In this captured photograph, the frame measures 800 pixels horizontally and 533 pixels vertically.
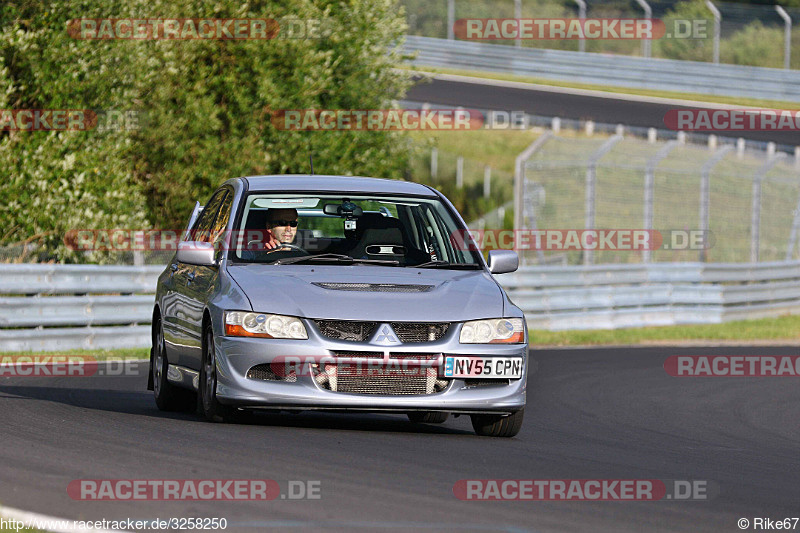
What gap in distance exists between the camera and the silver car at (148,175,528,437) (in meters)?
8.86

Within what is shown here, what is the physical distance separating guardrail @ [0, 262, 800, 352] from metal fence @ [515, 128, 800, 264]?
2.45 ft

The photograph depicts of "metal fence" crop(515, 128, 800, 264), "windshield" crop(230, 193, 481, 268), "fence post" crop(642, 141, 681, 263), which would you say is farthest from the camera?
"metal fence" crop(515, 128, 800, 264)

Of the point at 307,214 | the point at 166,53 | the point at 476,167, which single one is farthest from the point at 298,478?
the point at 476,167

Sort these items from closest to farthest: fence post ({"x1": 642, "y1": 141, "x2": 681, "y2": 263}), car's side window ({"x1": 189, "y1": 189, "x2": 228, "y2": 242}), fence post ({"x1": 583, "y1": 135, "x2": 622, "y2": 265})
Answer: car's side window ({"x1": 189, "y1": 189, "x2": 228, "y2": 242}), fence post ({"x1": 583, "y1": 135, "x2": 622, "y2": 265}), fence post ({"x1": 642, "y1": 141, "x2": 681, "y2": 263})

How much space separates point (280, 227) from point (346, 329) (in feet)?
4.58

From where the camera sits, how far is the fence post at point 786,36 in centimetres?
3600

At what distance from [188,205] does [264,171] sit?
1368mm

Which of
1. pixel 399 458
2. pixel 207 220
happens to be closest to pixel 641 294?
pixel 207 220

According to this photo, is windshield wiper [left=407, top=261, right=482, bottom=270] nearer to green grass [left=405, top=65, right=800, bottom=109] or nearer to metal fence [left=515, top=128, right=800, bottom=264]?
metal fence [left=515, top=128, right=800, bottom=264]

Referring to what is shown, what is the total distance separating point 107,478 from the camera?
23.1ft

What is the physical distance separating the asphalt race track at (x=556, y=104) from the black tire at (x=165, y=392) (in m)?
27.4

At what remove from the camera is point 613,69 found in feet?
141

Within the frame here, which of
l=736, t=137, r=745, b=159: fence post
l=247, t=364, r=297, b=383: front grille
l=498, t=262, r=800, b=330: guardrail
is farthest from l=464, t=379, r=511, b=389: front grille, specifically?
l=736, t=137, r=745, b=159: fence post

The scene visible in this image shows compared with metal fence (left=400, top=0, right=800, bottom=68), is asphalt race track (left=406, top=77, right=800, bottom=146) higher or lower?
lower
